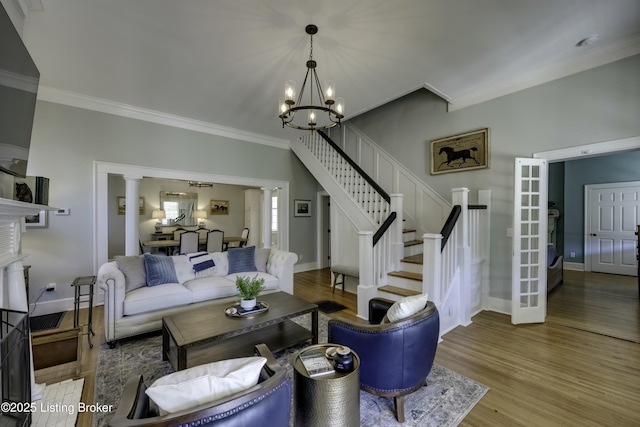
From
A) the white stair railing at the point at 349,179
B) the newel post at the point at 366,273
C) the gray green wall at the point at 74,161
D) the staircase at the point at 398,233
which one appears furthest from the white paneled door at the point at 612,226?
the gray green wall at the point at 74,161

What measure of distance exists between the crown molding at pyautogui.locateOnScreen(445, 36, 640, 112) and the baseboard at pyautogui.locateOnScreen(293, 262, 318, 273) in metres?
4.57

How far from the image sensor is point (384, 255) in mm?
3783

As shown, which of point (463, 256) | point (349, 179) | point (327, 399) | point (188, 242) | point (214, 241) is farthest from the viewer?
point (214, 241)

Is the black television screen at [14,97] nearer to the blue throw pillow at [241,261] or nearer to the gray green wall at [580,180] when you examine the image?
the blue throw pillow at [241,261]

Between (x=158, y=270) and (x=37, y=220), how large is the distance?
6.54 ft

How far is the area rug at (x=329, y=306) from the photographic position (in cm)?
398

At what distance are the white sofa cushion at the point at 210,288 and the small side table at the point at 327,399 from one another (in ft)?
7.65

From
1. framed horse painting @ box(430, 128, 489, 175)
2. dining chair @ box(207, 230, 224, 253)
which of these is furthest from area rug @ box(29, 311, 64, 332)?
framed horse painting @ box(430, 128, 489, 175)

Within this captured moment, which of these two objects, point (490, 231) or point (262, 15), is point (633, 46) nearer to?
point (490, 231)

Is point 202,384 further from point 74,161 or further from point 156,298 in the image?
point 74,161

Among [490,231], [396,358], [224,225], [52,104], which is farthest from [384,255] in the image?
[224,225]

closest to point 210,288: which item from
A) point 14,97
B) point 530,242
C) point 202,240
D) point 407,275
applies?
point 14,97

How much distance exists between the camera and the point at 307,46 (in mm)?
2947

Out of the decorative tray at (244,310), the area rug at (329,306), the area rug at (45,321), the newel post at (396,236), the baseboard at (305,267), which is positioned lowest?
the area rug at (329,306)
